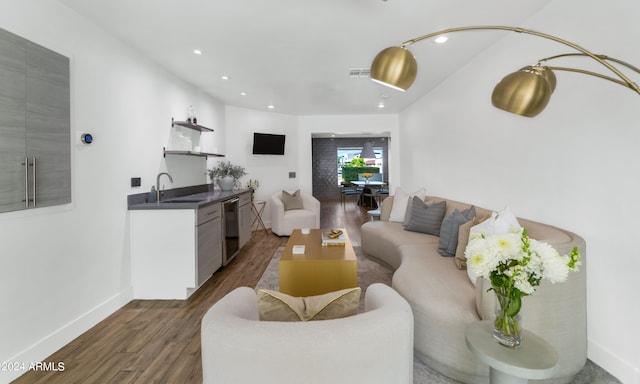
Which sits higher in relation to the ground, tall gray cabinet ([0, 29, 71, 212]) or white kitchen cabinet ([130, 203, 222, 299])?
tall gray cabinet ([0, 29, 71, 212])

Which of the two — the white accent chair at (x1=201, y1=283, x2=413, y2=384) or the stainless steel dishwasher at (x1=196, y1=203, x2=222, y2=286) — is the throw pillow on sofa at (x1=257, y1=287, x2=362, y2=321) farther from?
the stainless steel dishwasher at (x1=196, y1=203, x2=222, y2=286)

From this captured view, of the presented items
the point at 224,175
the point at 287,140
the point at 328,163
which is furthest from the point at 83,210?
the point at 328,163

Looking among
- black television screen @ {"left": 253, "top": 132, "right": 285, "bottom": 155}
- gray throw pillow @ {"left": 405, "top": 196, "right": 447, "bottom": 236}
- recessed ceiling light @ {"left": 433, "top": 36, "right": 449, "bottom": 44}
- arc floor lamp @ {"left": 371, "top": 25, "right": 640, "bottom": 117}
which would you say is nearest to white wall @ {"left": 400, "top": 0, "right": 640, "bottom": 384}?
recessed ceiling light @ {"left": 433, "top": 36, "right": 449, "bottom": 44}

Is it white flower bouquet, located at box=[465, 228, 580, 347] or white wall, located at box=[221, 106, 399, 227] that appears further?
white wall, located at box=[221, 106, 399, 227]

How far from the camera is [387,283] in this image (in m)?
3.10

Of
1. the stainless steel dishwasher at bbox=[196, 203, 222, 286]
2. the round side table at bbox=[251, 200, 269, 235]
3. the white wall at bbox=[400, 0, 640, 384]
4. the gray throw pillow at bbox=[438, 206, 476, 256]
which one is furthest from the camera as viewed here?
the round side table at bbox=[251, 200, 269, 235]

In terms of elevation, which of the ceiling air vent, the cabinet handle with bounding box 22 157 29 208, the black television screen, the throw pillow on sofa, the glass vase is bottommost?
the glass vase

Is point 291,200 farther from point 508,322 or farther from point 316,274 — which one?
point 508,322

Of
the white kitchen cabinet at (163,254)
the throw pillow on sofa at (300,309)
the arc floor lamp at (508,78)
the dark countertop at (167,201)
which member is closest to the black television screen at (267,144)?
the dark countertop at (167,201)

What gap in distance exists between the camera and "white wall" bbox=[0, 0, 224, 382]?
178 centimetres

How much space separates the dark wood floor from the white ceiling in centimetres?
263

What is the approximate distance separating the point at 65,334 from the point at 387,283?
9.58ft

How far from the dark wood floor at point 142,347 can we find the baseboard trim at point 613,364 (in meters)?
2.60

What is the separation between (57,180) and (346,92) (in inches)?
148
